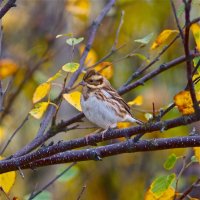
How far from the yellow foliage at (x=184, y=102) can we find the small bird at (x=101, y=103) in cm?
152

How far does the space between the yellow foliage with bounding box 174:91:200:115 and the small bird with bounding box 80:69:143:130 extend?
1525mm

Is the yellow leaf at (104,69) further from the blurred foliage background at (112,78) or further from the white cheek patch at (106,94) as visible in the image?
the blurred foliage background at (112,78)

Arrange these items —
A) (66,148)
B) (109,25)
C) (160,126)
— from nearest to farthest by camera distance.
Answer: (160,126)
(66,148)
(109,25)

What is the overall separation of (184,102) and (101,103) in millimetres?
1732

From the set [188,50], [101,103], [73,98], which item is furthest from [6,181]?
[101,103]

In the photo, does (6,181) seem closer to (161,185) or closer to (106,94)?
(161,185)

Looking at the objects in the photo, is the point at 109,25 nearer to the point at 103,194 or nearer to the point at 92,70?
the point at 103,194

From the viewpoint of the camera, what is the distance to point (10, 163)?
2.45 metres

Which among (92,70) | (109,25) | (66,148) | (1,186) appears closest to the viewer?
(66,148)

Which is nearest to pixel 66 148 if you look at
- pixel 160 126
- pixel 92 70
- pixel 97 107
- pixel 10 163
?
pixel 10 163

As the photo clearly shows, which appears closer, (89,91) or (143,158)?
(89,91)

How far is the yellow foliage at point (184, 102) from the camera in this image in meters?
1.98

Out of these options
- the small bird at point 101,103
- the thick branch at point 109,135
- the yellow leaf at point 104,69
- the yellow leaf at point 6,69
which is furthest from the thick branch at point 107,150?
the yellow leaf at point 6,69

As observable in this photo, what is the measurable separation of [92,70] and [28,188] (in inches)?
103
